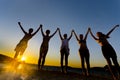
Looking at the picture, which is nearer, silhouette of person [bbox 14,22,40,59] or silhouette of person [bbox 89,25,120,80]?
silhouette of person [bbox 89,25,120,80]

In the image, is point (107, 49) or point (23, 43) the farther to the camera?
point (23, 43)

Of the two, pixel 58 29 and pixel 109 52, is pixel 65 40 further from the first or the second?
pixel 109 52

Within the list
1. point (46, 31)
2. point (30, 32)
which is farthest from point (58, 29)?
point (30, 32)

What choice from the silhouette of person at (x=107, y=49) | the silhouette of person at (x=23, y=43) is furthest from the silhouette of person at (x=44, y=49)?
the silhouette of person at (x=107, y=49)

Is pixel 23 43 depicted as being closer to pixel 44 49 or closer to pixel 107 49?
pixel 44 49

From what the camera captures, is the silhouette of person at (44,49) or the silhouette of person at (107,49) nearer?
the silhouette of person at (107,49)

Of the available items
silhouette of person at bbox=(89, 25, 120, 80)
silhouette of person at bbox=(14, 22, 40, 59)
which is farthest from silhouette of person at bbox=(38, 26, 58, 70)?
silhouette of person at bbox=(89, 25, 120, 80)

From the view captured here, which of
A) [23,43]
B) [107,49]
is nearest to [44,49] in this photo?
[23,43]

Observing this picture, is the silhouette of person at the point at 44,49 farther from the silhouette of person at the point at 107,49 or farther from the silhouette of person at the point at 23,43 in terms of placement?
the silhouette of person at the point at 107,49

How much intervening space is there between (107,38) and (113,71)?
2.16m

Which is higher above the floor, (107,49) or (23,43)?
(23,43)

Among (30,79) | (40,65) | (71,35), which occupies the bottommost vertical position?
(30,79)

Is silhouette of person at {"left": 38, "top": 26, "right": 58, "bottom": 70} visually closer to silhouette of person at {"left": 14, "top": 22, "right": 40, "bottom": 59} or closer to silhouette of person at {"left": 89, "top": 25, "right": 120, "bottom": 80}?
silhouette of person at {"left": 14, "top": 22, "right": 40, "bottom": 59}

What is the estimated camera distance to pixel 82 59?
10.7 m
